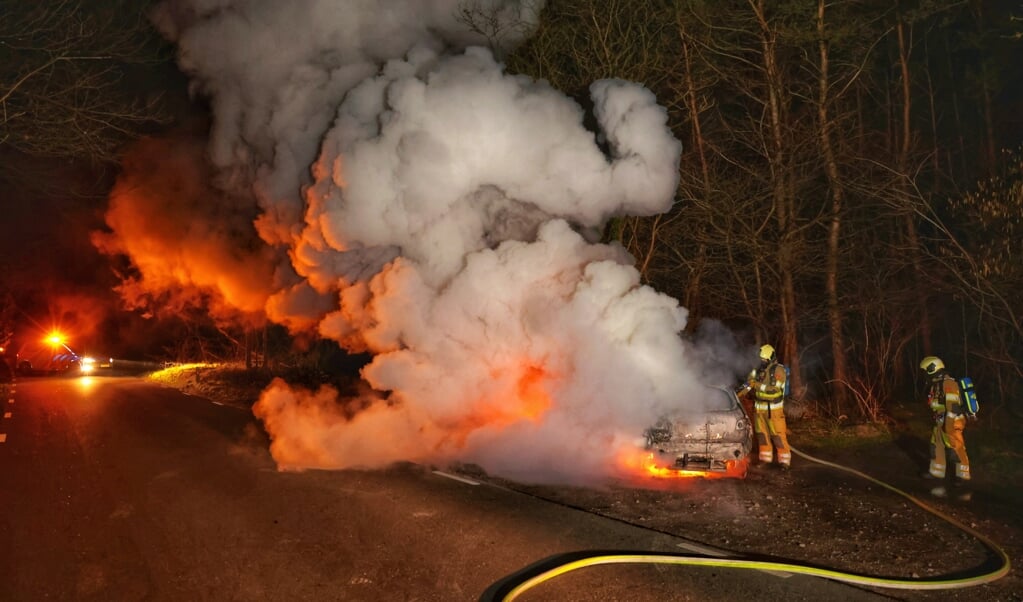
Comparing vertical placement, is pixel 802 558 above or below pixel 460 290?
below

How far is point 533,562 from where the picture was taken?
624cm

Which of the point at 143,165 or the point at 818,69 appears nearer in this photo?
the point at 818,69

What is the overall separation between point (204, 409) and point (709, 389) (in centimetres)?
1160

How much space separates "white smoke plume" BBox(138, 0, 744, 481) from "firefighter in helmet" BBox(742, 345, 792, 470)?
963 mm

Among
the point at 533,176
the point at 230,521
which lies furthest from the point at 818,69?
the point at 230,521

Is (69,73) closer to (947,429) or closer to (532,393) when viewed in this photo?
(532,393)

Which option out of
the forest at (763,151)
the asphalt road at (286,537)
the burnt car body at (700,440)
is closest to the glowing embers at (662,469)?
the burnt car body at (700,440)

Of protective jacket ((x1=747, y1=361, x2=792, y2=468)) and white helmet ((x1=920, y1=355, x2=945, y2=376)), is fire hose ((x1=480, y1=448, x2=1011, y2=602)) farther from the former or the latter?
white helmet ((x1=920, y1=355, x2=945, y2=376))

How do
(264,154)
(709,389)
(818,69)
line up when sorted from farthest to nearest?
(818,69) < (264,154) < (709,389)

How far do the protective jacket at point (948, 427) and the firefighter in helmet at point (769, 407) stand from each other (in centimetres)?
187

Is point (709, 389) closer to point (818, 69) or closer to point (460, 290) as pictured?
point (460, 290)

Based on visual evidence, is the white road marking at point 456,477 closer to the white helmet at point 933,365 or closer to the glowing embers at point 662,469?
the glowing embers at point 662,469

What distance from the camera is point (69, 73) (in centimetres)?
1298

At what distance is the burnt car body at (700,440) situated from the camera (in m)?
9.25
